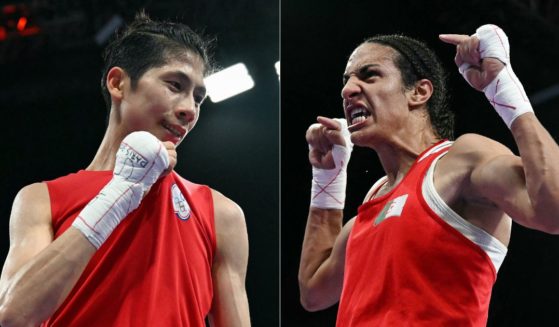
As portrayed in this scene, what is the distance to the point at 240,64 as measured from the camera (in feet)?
10.9

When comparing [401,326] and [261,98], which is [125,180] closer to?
[401,326]

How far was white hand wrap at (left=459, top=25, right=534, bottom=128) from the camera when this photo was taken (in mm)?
1847

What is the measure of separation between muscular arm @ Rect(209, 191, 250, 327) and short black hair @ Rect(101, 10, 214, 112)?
430mm

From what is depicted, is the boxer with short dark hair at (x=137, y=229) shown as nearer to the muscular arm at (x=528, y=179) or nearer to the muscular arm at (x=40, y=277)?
the muscular arm at (x=40, y=277)

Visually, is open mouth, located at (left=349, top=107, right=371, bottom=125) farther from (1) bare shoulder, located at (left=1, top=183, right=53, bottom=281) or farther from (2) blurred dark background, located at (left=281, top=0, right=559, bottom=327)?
(1) bare shoulder, located at (left=1, top=183, right=53, bottom=281)

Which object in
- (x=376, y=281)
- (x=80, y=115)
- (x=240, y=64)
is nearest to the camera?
(x=376, y=281)

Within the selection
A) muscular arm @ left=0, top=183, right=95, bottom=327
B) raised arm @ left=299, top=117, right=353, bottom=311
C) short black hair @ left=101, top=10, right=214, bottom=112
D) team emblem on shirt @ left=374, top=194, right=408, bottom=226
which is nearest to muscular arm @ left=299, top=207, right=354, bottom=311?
raised arm @ left=299, top=117, right=353, bottom=311

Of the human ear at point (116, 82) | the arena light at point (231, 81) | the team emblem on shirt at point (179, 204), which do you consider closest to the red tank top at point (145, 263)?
the team emblem on shirt at point (179, 204)

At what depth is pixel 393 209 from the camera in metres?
2.12

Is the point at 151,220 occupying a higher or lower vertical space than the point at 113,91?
lower

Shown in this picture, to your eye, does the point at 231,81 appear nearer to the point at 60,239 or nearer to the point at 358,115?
the point at 358,115

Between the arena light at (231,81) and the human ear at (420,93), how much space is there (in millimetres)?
989

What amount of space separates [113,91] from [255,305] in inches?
48.9

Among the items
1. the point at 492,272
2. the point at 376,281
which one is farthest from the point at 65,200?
the point at 492,272
